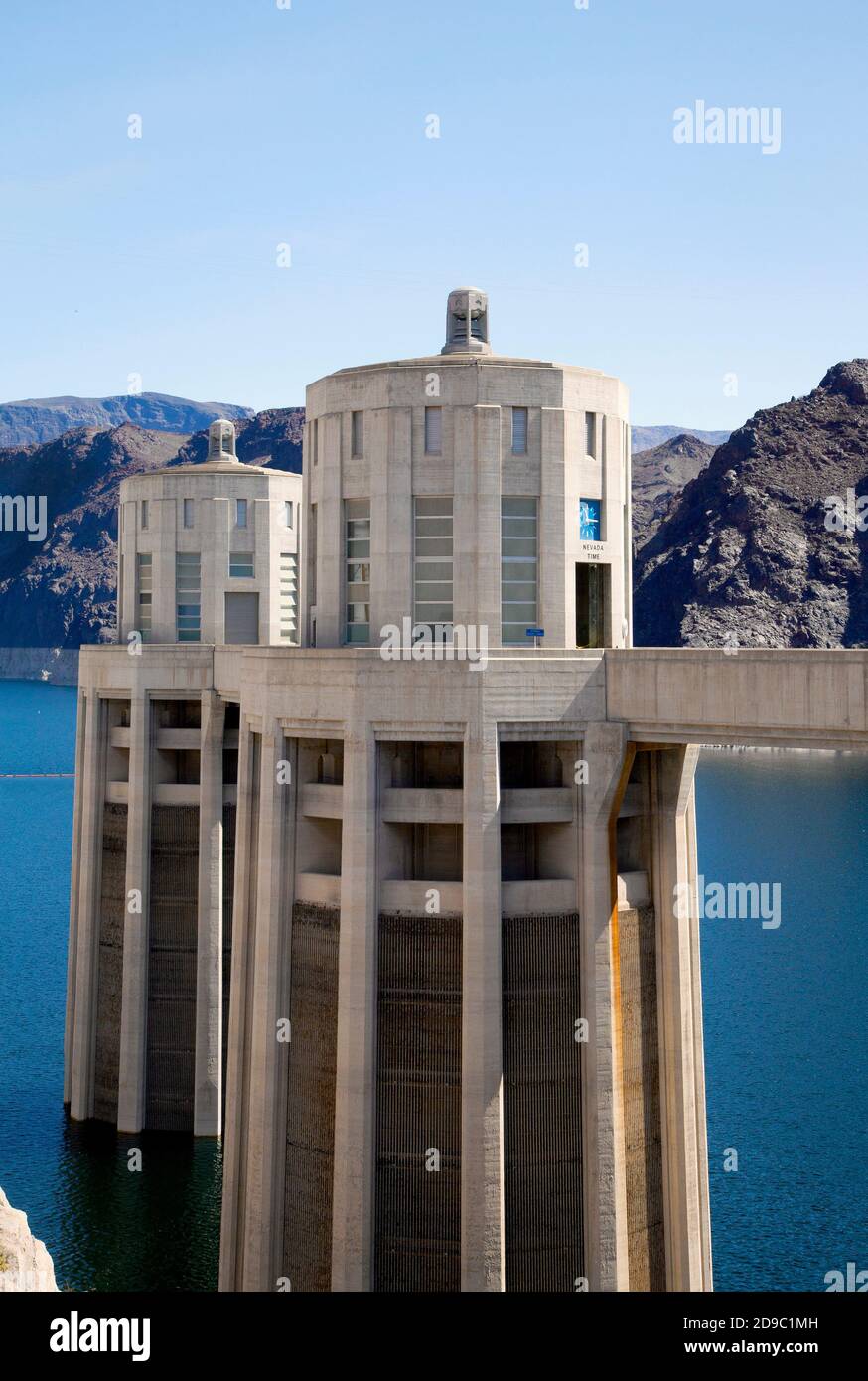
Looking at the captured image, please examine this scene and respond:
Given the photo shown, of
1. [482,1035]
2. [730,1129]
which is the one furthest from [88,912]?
[482,1035]

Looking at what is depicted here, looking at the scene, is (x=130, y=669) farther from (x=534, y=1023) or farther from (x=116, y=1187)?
(x=534, y=1023)

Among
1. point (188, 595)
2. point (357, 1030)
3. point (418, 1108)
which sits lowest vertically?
point (418, 1108)

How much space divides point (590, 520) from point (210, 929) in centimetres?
2677

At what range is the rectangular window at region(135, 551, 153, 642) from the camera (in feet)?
188

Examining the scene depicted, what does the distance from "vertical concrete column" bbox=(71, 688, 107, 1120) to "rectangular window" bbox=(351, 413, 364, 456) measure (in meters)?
26.9

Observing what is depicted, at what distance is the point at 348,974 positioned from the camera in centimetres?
3080

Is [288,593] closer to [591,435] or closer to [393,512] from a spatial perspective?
[393,512]

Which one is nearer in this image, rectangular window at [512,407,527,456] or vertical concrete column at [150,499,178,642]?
rectangular window at [512,407,527,456]

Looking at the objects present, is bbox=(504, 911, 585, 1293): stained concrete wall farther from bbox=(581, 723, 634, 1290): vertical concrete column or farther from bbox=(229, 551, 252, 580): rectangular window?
bbox=(229, 551, 252, 580): rectangular window

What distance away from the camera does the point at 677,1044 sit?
1288 inches

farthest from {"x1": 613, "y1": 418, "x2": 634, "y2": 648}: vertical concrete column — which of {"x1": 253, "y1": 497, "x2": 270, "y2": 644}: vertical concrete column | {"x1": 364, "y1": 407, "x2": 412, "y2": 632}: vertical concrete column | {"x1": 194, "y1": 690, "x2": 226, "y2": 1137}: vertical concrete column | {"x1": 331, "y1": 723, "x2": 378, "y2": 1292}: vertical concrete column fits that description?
{"x1": 253, "y1": 497, "x2": 270, "y2": 644}: vertical concrete column

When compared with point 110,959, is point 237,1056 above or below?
above

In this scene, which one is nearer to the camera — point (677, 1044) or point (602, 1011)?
point (602, 1011)
